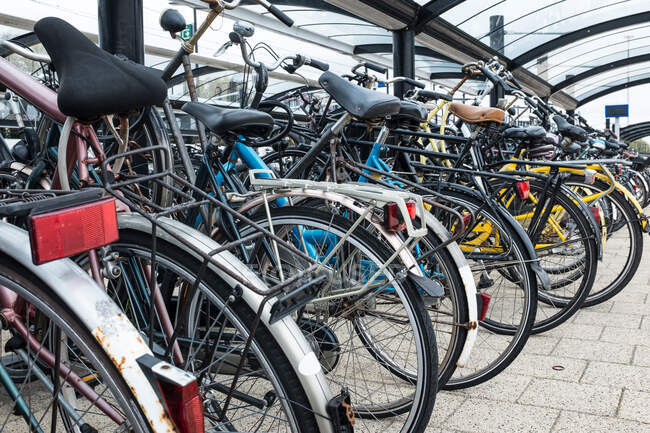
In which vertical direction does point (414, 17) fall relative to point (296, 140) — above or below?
above

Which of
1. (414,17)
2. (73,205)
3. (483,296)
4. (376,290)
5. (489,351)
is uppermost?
(414,17)

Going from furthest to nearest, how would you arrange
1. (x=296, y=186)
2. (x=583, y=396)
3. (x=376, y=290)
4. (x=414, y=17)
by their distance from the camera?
(x=414, y=17) < (x=583, y=396) < (x=296, y=186) < (x=376, y=290)

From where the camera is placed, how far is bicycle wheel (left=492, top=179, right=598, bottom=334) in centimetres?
342

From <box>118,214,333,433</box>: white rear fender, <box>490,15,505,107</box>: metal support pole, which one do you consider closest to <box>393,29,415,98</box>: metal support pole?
<box>490,15,505,107</box>: metal support pole

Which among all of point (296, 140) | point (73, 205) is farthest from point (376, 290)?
point (296, 140)

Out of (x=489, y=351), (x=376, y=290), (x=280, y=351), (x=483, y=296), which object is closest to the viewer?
(x=280, y=351)

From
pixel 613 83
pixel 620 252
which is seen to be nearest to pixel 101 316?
pixel 620 252

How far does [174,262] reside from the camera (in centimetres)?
148

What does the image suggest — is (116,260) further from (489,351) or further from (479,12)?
(479,12)

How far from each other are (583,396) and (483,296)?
0.68m

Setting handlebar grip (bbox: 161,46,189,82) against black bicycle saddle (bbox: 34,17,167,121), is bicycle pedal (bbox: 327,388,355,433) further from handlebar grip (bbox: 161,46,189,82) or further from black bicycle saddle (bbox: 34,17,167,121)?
handlebar grip (bbox: 161,46,189,82)

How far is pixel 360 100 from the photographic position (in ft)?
7.36

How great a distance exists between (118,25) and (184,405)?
325cm

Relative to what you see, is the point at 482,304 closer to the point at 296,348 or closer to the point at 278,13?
the point at 296,348
